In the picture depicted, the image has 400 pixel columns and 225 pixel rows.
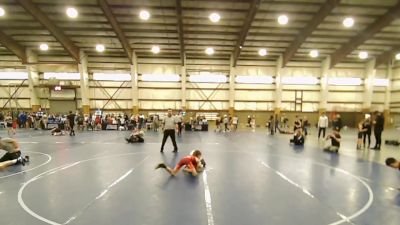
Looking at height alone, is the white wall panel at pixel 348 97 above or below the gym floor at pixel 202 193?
above

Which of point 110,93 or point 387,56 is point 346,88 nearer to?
point 387,56

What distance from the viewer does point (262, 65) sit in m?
30.2

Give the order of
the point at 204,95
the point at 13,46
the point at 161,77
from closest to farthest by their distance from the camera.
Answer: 1. the point at 13,46
2. the point at 161,77
3. the point at 204,95

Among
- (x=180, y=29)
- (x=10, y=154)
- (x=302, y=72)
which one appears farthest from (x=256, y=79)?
(x=10, y=154)

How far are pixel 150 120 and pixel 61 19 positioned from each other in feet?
37.9

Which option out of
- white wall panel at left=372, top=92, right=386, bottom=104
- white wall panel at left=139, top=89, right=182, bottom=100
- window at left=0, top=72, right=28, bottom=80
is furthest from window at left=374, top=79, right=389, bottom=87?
window at left=0, top=72, right=28, bottom=80

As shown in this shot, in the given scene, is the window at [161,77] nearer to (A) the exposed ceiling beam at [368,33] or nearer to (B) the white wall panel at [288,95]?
(B) the white wall panel at [288,95]

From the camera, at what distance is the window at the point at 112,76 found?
29.5m

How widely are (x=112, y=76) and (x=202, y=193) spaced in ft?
86.5

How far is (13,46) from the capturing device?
82.9 feet

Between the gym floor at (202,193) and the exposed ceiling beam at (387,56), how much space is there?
22.9 meters

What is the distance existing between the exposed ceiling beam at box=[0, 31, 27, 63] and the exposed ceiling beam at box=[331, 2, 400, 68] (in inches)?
1265

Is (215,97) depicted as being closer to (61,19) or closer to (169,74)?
(169,74)

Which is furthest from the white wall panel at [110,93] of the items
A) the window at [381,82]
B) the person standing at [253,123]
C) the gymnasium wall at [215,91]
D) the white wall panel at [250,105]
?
the window at [381,82]
